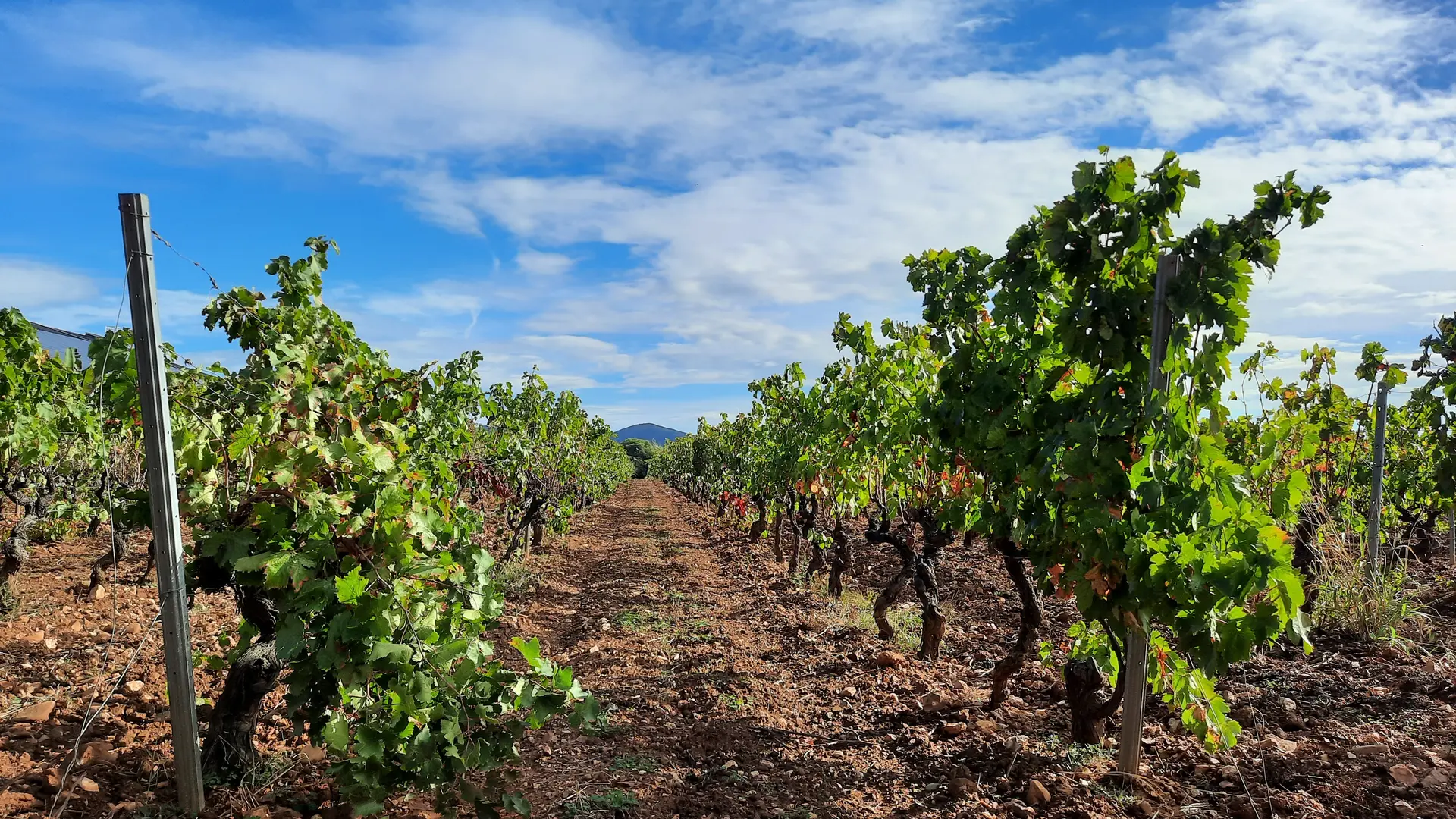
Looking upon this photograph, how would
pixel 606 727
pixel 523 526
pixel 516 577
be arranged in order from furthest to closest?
pixel 523 526 → pixel 516 577 → pixel 606 727

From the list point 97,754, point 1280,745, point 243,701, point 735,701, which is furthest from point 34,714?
point 1280,745

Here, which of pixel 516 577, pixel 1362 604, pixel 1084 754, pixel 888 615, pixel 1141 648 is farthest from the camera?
pixel 516 577

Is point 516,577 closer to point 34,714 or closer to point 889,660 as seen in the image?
point 889,660

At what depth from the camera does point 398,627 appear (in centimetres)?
336

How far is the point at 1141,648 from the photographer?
3676 millimetres

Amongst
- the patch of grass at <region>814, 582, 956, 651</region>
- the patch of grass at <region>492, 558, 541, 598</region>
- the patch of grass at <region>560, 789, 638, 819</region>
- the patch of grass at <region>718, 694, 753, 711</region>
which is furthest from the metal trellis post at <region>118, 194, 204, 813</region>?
the patch of grass at <region>492, 558, 541, 598</region>

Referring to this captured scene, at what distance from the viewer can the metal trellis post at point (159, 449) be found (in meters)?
3.10

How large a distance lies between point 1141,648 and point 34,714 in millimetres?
5900

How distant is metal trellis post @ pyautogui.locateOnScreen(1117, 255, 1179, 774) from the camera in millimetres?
3299

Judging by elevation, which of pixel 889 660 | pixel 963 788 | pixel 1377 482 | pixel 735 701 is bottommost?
pixel 735 701

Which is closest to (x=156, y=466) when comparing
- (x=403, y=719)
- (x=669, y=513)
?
(x=403, y=719)

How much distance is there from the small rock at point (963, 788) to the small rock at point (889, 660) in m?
2.36

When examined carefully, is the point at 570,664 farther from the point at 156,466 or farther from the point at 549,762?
the point at 156,466

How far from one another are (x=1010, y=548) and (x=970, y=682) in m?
1.62
